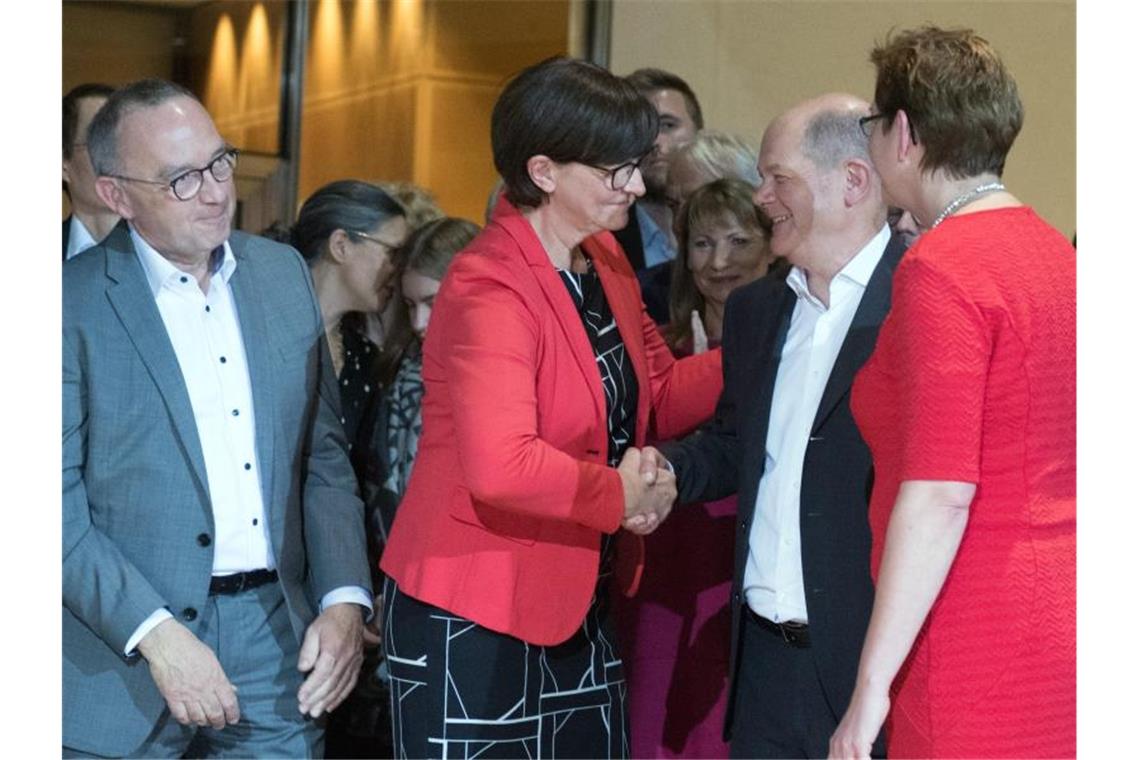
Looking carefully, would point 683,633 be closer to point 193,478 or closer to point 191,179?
point 193,478

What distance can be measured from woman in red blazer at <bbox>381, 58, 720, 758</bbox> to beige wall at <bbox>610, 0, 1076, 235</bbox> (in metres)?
2.75

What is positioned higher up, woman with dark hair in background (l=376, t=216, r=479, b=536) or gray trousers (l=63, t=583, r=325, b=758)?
woman with dark hair in background (l=376, t=216, r=479, b=536)

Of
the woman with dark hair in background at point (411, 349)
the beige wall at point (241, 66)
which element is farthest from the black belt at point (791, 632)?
the beige wall at point (241, 66)

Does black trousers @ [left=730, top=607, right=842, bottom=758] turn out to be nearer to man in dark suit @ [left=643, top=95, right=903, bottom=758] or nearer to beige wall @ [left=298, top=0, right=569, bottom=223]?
man in dark suit @ [left=643, top=95, right=903, bottom=758]

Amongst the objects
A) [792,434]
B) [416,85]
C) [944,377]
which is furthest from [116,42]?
[944,377]

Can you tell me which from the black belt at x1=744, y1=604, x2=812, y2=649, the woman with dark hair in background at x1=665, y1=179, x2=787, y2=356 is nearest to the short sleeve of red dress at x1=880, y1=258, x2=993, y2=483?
the black belt at x1=744, y1=604, x2=812, y2=649

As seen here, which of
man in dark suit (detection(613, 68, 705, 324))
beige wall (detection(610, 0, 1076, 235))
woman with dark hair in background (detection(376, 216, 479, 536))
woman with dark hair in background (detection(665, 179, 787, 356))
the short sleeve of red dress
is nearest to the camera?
the short sleeve of red dress

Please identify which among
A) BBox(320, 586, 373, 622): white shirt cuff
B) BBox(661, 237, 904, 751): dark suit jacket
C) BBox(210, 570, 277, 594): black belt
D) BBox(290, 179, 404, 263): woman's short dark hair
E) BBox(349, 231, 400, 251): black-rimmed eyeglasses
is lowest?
BBox(320, 586, 373, 622): white shirt cuff

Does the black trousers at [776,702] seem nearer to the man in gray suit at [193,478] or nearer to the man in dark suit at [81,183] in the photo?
the man in gray suit at [193,478]

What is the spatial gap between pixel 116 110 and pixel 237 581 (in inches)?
33.2

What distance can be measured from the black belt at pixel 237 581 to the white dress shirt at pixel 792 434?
0.83m

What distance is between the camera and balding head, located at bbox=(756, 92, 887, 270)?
9.44 feet
